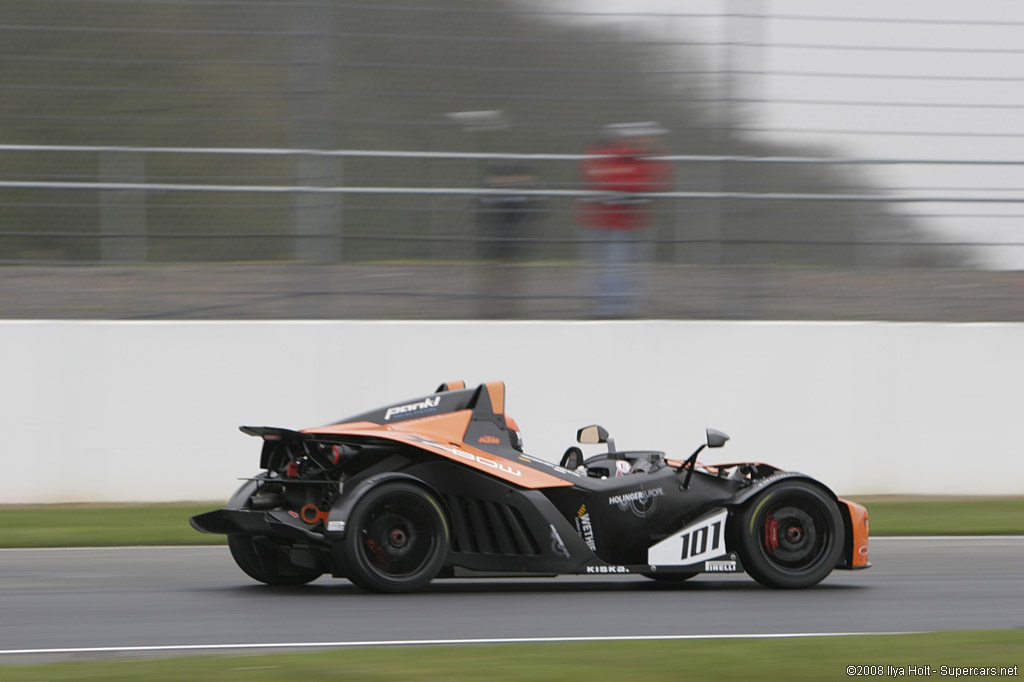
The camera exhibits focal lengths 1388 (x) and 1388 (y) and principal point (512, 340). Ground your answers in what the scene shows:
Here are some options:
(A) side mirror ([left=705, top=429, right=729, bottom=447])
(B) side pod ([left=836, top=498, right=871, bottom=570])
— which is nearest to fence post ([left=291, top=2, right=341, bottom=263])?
(A) side mirror ([left=705, top=429, right=729, bottom=447])

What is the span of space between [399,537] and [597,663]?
1.84 metres

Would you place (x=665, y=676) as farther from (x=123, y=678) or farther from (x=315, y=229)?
(x=315, y=229)

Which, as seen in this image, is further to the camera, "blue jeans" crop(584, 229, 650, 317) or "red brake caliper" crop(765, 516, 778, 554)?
"blue jeans" crop(584, 229, 650, 317)

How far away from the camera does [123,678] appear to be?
15.8ft

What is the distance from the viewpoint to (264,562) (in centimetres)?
719

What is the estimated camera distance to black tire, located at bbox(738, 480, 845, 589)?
7055 millimetres

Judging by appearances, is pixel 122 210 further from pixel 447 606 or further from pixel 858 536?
pixel 858 536

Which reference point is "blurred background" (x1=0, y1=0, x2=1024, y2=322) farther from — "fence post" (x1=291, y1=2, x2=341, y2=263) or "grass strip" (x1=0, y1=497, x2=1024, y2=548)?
"grass strip" (x1=0, y1=497, x2=1024, y2=548)

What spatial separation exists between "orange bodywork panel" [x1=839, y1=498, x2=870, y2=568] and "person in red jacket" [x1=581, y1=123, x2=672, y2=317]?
4.59 meters

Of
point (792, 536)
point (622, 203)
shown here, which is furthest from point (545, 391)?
point (792, 536)

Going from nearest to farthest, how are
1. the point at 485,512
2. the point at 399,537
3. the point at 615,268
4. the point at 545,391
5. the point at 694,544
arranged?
the point at 399,537, the point at 485,512, the point at 694,544, the point at 545,391, the point at 615,268

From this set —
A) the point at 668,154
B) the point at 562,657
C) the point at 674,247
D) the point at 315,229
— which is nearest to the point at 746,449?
the point at 674,247

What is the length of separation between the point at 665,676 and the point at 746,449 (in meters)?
6.38

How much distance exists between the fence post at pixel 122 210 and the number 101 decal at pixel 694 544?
573cm
